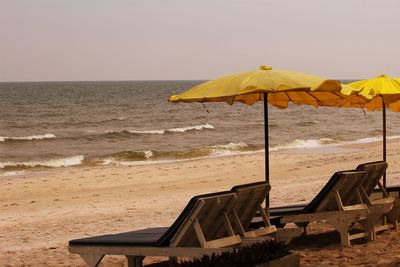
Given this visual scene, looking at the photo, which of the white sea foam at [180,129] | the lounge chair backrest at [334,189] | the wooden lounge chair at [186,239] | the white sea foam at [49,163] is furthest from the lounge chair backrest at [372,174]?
the white sea foam at [180,129]

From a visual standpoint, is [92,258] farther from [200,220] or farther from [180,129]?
[180,129]

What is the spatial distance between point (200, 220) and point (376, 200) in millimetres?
3461

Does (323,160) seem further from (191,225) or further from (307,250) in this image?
(191,225)

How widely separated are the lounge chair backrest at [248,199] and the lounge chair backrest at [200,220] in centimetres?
21

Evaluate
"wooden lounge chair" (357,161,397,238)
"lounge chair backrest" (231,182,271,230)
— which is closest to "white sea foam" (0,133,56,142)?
"wooden lounge chair" (357,161,397,238)

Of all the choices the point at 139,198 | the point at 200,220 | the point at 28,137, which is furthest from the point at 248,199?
the point at 28,137

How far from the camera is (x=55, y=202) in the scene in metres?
15.8

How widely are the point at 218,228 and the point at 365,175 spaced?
7.94 ft

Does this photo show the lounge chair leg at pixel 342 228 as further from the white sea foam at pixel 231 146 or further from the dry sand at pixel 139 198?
the white sea foam at pixel 231 146

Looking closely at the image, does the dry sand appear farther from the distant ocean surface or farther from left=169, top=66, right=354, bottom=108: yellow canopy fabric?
the distant ocean surface

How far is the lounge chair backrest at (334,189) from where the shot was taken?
8.19 m

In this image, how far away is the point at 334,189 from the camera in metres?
8.19

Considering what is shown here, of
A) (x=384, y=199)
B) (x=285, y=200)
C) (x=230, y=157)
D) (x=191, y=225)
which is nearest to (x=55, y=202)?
(x=285, y=200)

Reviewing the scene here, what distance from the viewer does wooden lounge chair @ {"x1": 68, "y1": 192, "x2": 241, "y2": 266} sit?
21.5 ft
